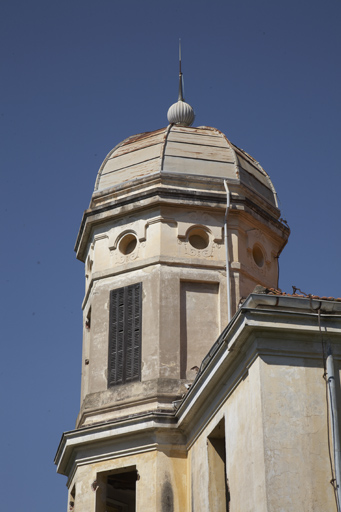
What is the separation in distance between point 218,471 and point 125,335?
5602mm

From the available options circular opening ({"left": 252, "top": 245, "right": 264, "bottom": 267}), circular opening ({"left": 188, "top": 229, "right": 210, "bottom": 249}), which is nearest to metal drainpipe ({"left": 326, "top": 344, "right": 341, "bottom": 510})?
circular opening ({"left": 188, "top": 229, "right": 210, "bottom": 249})

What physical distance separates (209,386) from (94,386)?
548cm

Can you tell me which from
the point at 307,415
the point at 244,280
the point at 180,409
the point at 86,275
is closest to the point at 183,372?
the point at 180,409

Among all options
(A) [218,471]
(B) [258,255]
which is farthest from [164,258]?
(A) [218,471]

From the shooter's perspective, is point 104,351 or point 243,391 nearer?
point 243,391

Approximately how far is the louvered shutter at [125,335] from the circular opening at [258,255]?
376cm

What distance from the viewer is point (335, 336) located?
17312 millimetres

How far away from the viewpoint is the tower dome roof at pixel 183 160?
2650cm

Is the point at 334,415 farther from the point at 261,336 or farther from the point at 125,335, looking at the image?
the point at 125,335

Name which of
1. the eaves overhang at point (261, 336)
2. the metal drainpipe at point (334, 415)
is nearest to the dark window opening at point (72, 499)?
the eaves overhang at point (261, 336)

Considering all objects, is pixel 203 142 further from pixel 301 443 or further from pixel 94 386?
pixel 301 443

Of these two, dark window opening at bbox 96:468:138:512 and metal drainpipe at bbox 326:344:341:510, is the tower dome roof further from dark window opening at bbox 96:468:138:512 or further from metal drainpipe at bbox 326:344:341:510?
metal drainpipe at bbox 326:344:341:510

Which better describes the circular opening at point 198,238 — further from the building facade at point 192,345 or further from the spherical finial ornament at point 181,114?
the spherical finial ornament at point 181,114

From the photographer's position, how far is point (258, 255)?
26.5m
